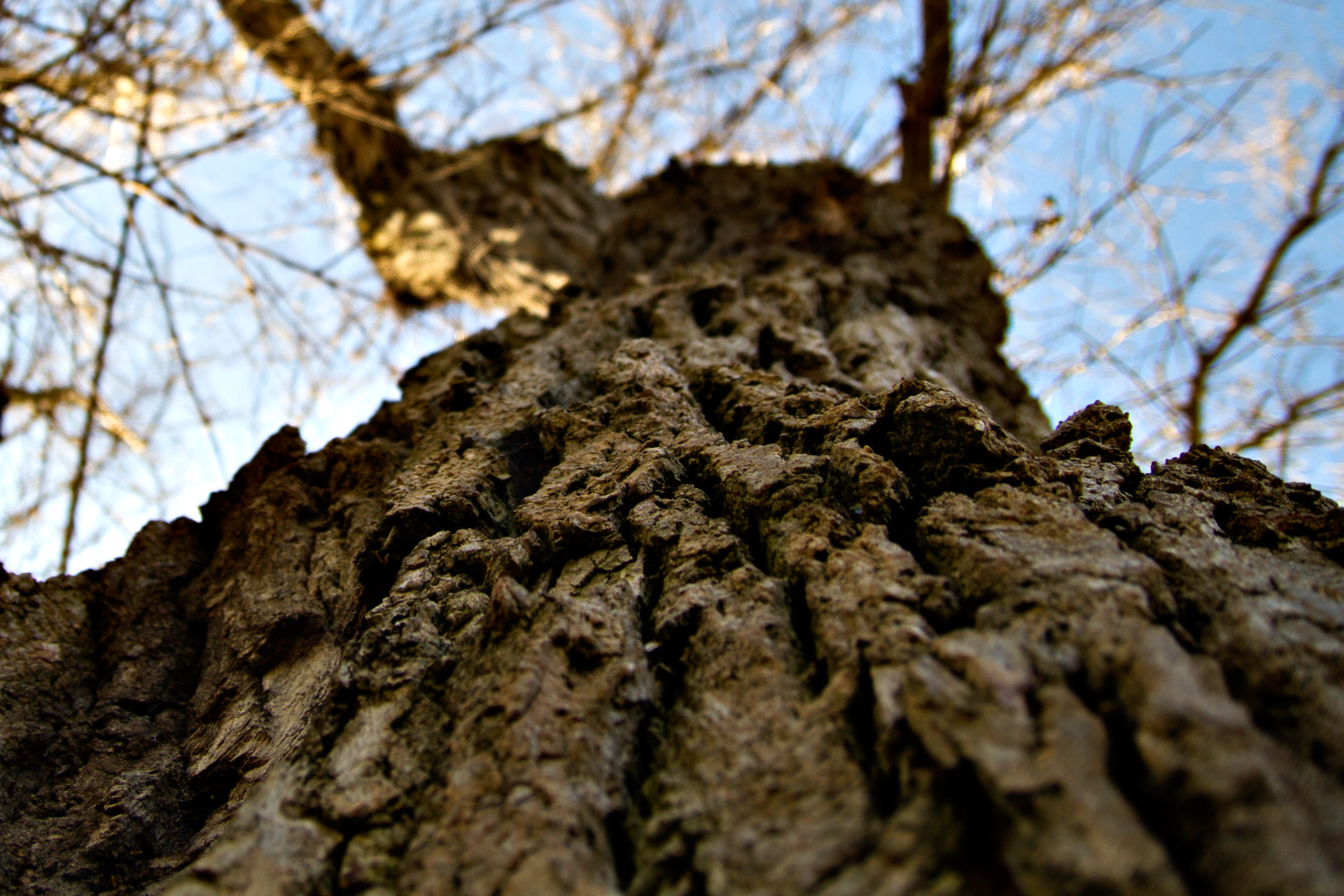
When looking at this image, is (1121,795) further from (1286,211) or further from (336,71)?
(1286,211)

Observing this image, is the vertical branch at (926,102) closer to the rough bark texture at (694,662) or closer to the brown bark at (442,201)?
the brown bark at (442,201)

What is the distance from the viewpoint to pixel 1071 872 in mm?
667

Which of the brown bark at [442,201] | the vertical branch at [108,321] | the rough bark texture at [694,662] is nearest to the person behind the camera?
the rough bark texture at [694,662]

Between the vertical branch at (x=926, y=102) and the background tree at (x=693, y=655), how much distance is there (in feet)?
6.65

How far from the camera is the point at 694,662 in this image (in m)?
1.12

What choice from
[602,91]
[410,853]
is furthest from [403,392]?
[602,91]

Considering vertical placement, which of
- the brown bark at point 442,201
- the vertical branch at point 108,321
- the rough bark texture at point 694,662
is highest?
the brown bark at point 442,201

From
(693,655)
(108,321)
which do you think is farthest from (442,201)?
(693,655)

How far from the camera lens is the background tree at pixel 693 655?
2.52 ft

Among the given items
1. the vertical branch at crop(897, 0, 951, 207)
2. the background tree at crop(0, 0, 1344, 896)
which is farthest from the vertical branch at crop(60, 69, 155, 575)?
the vertical branch at crop(897, 0, 951, 207)

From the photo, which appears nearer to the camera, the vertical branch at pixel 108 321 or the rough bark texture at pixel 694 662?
the rough bark texture at pixel 694 662

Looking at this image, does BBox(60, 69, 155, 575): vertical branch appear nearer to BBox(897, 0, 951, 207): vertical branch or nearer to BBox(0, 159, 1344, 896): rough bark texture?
BBox(0, 159, 1344, 896): rough bark texture

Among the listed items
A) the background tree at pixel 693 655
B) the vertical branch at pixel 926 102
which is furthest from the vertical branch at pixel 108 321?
the vertical branch at pixel 926 102

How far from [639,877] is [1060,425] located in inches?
52.7
